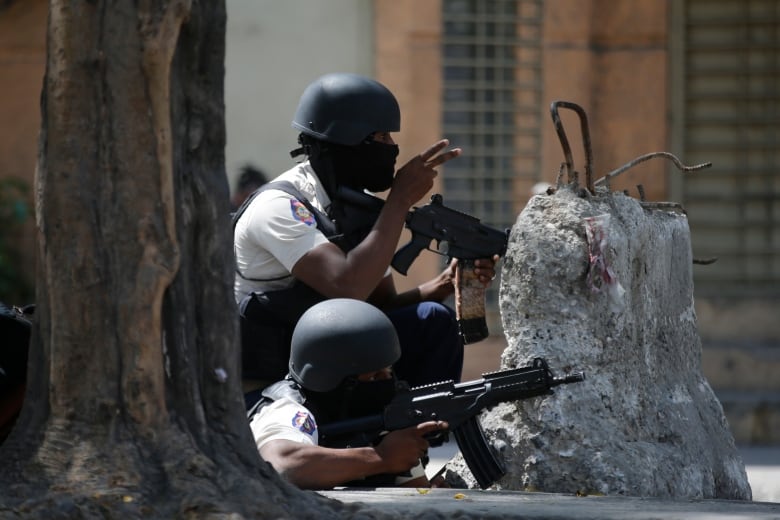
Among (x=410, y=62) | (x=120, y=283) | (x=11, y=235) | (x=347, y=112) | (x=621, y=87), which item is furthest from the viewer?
(x=621, y=87)

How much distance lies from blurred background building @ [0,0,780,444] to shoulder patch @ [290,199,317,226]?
4013 millimetres

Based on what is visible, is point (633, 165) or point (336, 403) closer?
point (336, 403)

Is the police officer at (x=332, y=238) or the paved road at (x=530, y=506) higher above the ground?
the police officer at (x=332, y=238)

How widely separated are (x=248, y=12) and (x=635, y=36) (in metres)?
2.28

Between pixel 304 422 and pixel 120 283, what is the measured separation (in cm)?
103

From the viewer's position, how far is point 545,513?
315cm

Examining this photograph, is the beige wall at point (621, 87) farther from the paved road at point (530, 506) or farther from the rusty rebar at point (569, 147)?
the paved road at point (530, 506)

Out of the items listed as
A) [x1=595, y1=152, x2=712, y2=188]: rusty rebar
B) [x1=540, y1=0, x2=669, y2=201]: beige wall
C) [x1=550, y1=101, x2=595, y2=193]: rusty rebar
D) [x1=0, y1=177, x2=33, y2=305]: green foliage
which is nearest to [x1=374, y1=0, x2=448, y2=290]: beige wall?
[x1=540, y1=0, x2=669, y2=201]: beige wall

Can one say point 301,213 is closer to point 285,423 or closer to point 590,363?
point 285,423

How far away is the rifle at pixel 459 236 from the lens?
14.3 ft

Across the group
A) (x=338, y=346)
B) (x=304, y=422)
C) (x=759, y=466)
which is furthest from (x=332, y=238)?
(x=759, y=466)

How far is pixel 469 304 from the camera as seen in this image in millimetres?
4363

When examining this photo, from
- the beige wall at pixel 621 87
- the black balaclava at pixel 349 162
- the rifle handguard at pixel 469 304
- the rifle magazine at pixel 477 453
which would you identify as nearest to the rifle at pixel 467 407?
the rifle magazine at pixel 477 453

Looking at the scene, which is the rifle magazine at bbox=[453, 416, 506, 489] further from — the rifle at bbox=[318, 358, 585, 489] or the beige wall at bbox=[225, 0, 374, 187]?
the beige wall at bbox=[225, 0, 374, 187]
